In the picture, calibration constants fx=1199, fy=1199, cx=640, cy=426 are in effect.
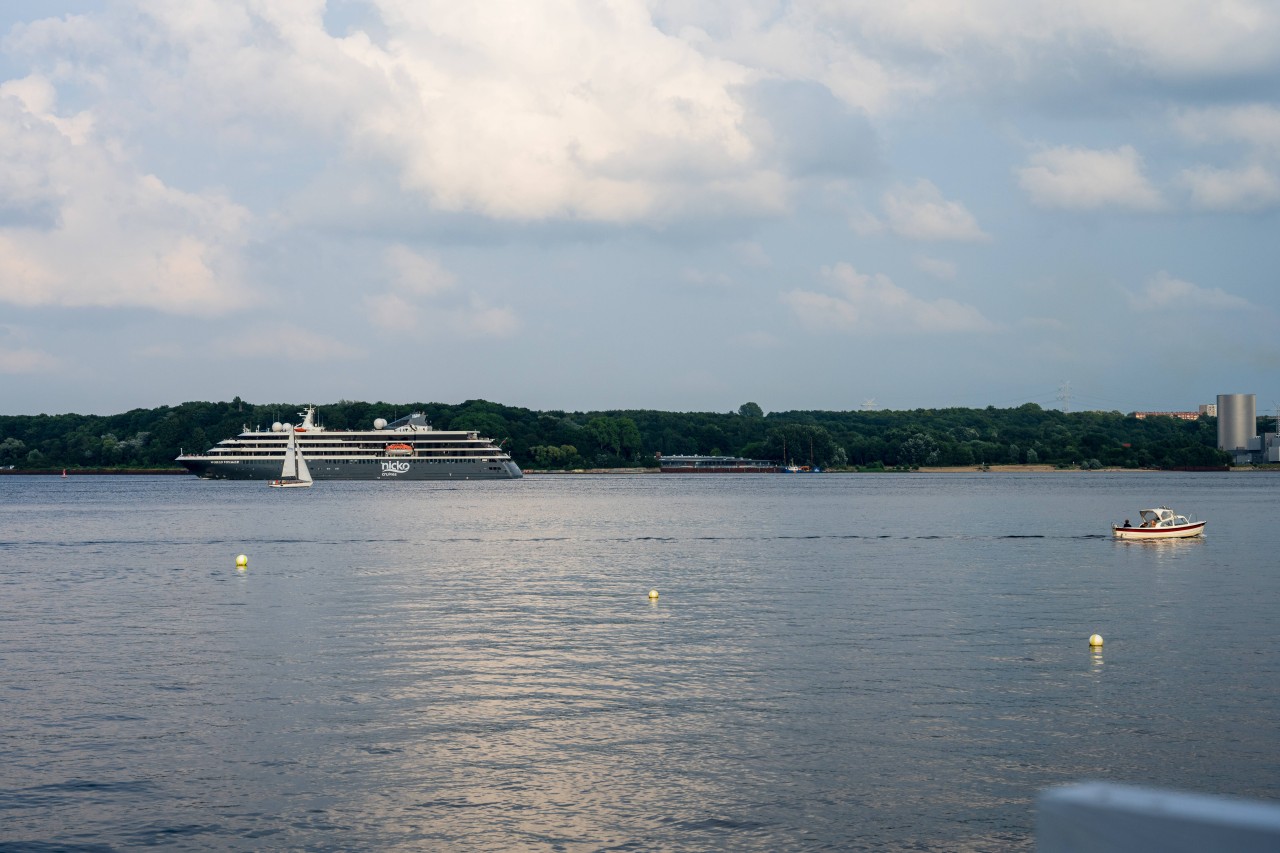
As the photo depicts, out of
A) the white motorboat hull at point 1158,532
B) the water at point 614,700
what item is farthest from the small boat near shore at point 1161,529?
the water at point 614,700

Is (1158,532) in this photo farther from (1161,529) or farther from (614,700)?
(614,700)

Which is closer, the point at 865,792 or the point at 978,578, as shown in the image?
the point at 865,792

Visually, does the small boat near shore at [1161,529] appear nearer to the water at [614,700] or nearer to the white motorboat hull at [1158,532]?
the white motorboat hull at [1158,532]

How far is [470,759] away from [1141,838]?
19945 millimetres

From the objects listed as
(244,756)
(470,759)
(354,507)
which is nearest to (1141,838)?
(470,759)

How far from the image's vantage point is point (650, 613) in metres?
43.5

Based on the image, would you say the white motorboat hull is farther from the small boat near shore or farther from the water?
the water

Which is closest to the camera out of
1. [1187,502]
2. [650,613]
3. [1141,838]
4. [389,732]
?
[1141,838]

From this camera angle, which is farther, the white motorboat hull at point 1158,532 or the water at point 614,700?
the white motorboat hull at point 1158,532

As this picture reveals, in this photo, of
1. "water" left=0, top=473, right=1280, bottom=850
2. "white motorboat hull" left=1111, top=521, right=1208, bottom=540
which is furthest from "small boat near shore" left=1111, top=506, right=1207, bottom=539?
"water" left=0, top=473, right=1280, bottom=850

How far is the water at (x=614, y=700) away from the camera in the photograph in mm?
18734

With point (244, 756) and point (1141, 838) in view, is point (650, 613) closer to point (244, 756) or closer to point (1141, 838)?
point (244, 756)

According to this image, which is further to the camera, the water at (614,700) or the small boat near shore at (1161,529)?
the small boat near shore at (1161,529)

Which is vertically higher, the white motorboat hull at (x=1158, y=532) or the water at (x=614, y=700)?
the white motorboat hull at (x=1158, y=532)
